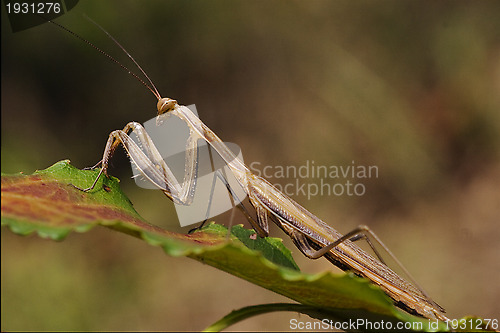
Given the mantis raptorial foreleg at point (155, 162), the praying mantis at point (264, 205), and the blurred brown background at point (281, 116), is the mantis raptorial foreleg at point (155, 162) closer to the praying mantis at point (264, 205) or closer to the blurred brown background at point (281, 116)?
the praying mantis at point (264, 205)

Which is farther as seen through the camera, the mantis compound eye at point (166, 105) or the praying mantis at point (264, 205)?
the mantis compound eye at point (166, 105)

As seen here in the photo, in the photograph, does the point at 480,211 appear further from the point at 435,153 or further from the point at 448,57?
the point at 448,57

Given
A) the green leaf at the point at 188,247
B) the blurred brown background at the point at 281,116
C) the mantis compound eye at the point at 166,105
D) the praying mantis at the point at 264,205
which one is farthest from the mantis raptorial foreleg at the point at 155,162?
the blurred brown background at the point at 281,116

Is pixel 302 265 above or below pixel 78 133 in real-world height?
below

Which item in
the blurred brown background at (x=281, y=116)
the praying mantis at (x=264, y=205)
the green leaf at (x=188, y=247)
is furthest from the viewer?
the blurred brown background at (x=281, y=116)

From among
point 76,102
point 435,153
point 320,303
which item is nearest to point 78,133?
point 76,102

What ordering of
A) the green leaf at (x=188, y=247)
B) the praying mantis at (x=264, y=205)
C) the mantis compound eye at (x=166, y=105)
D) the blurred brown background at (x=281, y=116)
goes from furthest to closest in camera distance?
1. the blurred brown background at (x=281, y=116)
2. the mantis compound eye at (x=166, y=105)
3. the praying mantis at (x=264, y=205)
4. the green leaf at (x=188, y=247)

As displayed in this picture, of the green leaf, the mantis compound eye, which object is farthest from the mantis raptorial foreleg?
the green leaf
